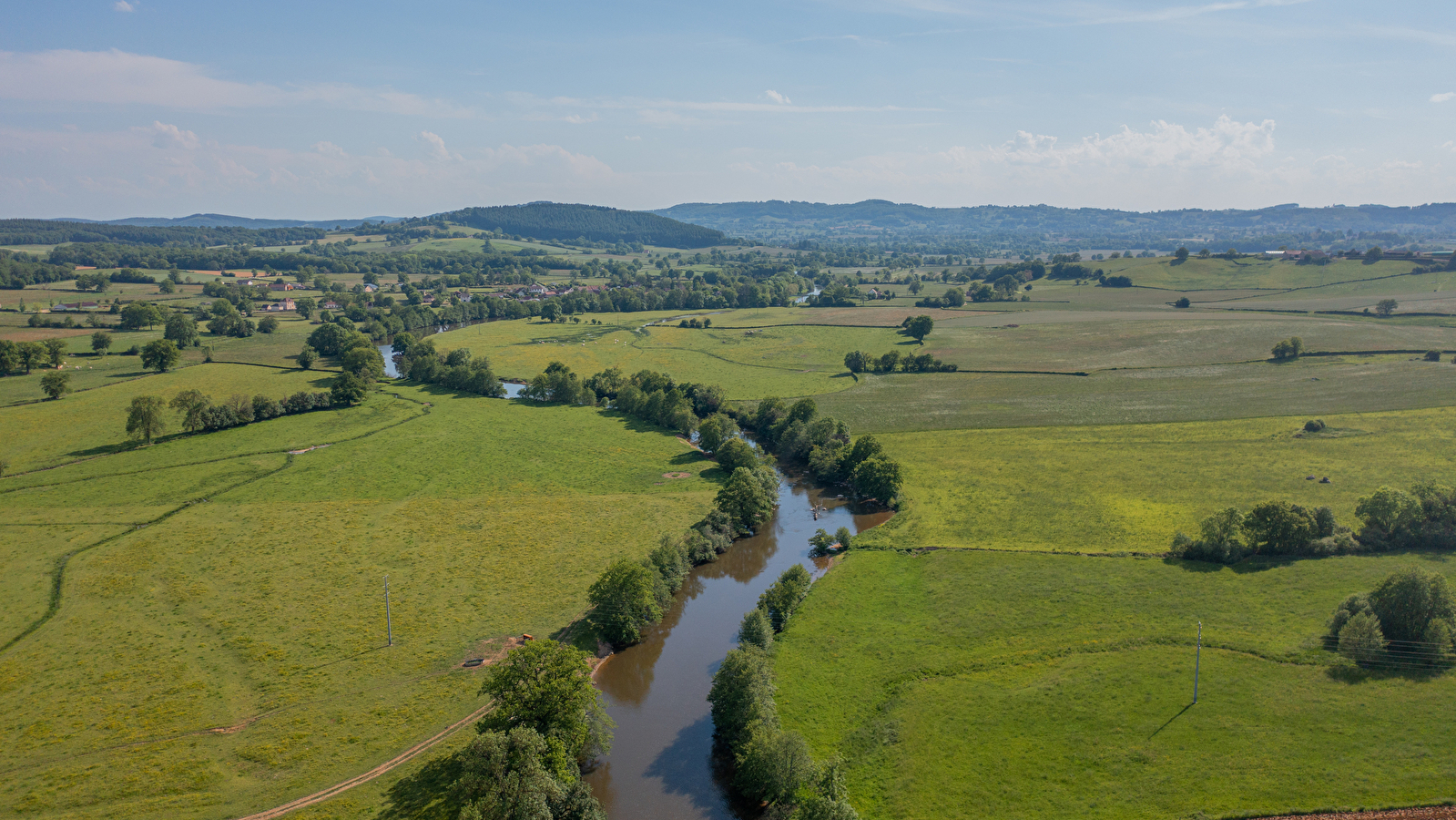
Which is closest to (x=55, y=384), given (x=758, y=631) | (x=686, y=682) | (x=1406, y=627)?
(x=686, y=682)

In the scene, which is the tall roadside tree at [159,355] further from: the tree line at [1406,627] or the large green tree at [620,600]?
the tree line at [1406,627]

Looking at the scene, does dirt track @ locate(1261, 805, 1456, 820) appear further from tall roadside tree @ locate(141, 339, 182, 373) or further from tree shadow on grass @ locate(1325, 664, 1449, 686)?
tall roadside tree @ locate(141, 339, 182, 373)

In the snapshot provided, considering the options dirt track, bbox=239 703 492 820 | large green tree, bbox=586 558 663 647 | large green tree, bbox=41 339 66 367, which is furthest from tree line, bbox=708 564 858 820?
large green tree, bbox=41 339 66 367

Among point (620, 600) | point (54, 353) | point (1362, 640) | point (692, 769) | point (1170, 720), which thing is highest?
point (54, 353)

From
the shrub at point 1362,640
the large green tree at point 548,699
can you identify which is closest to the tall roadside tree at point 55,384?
the large green tree at point 548,699

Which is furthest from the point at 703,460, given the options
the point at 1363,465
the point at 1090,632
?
the point at 1363,465

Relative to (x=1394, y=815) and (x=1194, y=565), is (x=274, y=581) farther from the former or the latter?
(x=1194, y=565)

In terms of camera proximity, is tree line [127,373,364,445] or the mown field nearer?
the mown field
